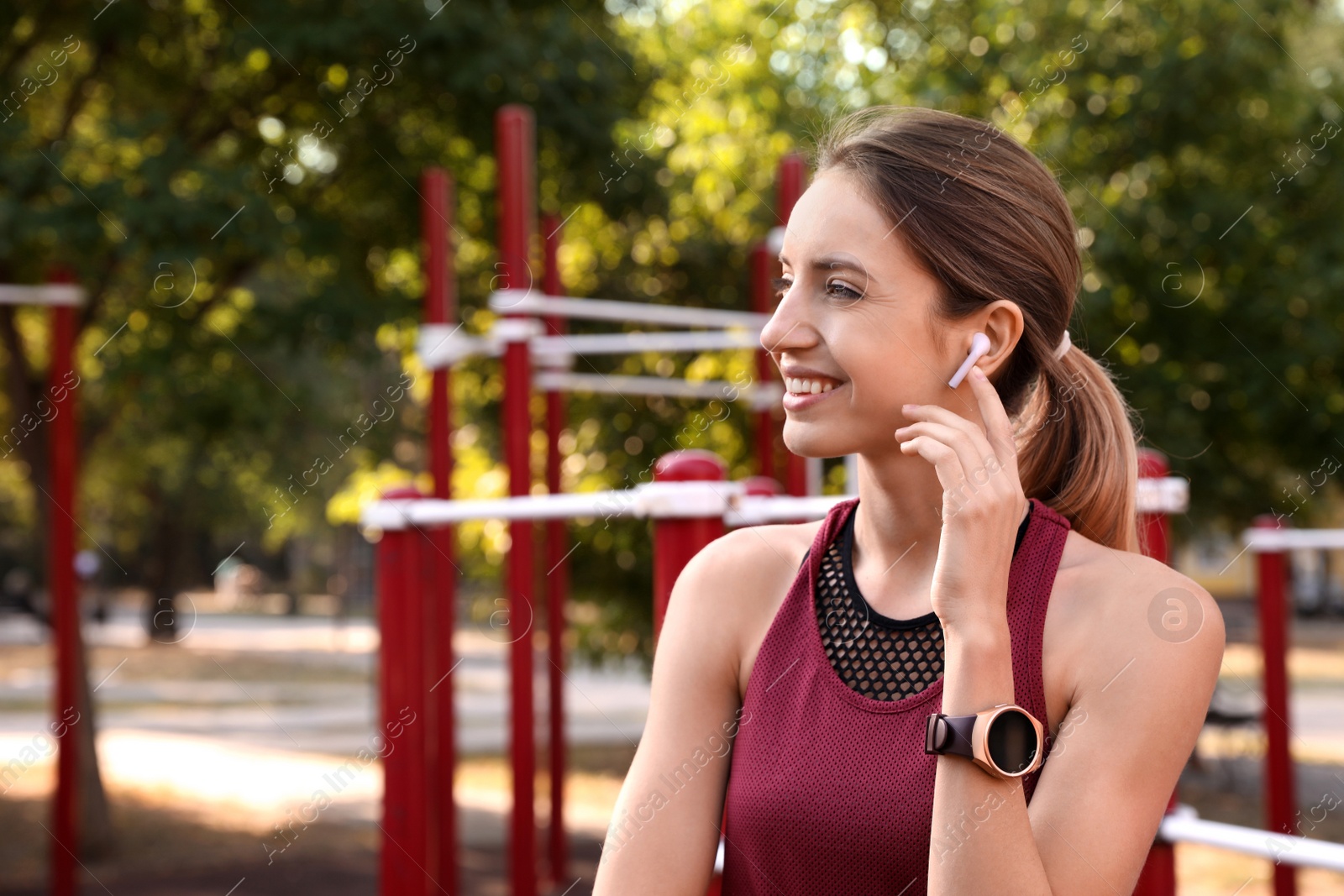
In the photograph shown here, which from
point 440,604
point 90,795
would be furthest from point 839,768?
point 90,795

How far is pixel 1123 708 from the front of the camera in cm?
142

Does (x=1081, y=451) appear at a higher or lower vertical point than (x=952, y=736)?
higher

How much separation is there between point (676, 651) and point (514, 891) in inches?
92.6

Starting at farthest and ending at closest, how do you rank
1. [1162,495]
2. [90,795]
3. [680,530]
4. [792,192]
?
1. [90,795]
2. [792,192]
3. [1162,495]
4. [680,530]

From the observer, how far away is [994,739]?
1.37m

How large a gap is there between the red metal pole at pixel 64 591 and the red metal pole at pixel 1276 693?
4476mm

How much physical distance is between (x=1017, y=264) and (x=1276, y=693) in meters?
2.76

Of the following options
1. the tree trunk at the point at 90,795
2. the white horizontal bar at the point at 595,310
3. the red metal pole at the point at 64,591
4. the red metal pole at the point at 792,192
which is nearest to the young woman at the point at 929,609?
the white horizontal bar at the point at 595,310

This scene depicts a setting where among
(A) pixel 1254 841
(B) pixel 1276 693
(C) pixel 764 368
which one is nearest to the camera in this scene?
(A) pixel 1254 841

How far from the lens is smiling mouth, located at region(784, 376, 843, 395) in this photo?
1601mm

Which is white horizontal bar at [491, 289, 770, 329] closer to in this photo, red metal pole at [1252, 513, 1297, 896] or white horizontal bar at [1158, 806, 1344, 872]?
red metal pole at [1252, 513, 1297, 896]

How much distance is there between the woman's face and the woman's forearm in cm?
29

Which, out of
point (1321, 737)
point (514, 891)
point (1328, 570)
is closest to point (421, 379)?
point (514, 891)

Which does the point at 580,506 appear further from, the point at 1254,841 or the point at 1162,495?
the point at 1254,841
